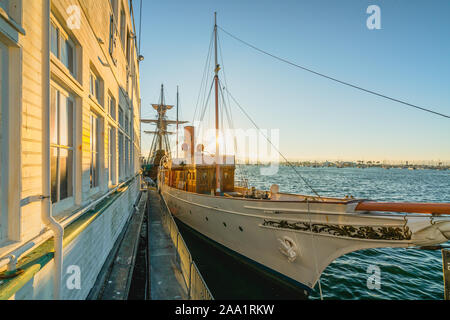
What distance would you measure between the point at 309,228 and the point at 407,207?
8.63 feet

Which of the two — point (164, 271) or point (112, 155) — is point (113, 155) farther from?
point (164, 271)

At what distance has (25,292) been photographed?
2.27 meters

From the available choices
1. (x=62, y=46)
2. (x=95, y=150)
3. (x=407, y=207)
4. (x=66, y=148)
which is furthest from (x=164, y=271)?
(x=407, y=207)

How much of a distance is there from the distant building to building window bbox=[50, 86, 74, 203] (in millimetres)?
16

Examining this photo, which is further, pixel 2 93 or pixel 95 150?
pixel 95 150

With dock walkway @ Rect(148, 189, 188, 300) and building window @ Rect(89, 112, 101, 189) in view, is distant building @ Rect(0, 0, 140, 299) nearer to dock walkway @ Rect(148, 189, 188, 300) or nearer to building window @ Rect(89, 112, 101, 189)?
building window @ Rect(89, 112, 101, 189)

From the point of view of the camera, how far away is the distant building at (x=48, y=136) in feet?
7.22

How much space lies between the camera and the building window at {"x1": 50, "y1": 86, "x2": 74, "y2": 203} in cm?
338

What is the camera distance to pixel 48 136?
269 centimetres

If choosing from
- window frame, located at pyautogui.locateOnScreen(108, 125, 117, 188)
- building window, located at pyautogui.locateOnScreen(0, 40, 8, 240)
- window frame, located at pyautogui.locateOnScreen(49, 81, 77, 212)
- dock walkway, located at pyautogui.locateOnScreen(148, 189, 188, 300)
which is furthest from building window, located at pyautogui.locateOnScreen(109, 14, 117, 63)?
dock walkway, located at pyautogui.locateOnScreen(148, 189, 188, 300)

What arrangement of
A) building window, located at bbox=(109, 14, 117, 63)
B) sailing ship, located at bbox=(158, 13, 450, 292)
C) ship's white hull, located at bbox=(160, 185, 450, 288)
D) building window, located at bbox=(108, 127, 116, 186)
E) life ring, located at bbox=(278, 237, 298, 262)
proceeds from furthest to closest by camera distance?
building window, located at bbox=(108, 127, 116, 186) < building window, located at bbox=(109, 14, 117, 63) < life ring, located at bbox=(278, 237, 298, 262) < ship's white hull, located at bbox=(160, 185, 450, 288) < sailing ship, located at bbox=(158, 13, 450, 292)

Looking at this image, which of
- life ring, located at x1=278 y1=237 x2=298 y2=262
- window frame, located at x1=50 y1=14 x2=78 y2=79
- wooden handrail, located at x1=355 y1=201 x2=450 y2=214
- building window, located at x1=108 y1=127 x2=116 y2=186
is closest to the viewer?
window frame, located at x1=50 y1=14 x2=78 y2=79

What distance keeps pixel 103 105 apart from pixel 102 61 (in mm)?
1142
